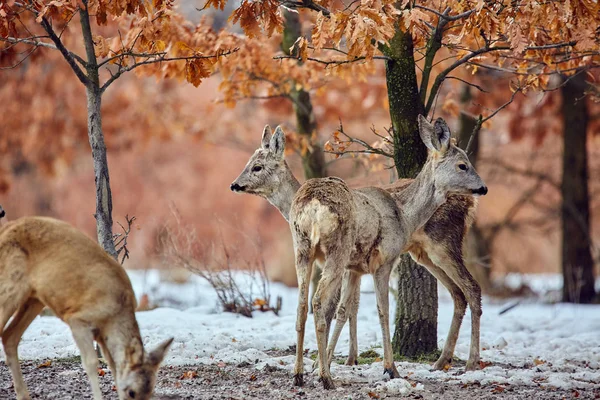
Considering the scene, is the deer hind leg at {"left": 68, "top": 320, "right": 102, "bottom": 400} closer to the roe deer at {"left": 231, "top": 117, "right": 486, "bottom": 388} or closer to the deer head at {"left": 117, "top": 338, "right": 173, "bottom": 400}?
the deer head at {"left": 117, "top": 338, "right": 173, "bottom": 400}

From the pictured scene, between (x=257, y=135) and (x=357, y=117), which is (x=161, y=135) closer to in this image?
(x=257, y=135)

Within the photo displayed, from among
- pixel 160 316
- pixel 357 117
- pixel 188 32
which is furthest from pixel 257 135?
pixel 160 316

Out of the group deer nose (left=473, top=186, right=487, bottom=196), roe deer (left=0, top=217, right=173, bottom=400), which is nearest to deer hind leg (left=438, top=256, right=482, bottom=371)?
deer nose (left=473, top=186, right=487, bottom=196)

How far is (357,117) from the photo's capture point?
19.5 metres

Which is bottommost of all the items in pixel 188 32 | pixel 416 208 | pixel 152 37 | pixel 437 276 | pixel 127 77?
pixel 437 276

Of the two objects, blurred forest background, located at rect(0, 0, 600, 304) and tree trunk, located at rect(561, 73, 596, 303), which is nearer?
tree trunk, located at rect(561, 73, 596, 303)

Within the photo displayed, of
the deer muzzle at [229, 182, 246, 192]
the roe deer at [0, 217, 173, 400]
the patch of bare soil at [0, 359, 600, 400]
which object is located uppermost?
the deer muzzle at [229, 182, 246, 192]

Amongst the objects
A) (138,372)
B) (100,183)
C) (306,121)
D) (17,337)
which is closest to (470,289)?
(100,183)

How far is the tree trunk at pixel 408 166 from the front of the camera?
872 cm

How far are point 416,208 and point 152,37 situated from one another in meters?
3.11

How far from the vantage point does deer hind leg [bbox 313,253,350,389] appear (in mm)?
6953

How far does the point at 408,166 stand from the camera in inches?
352

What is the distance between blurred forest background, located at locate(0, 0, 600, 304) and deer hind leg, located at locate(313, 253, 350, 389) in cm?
836

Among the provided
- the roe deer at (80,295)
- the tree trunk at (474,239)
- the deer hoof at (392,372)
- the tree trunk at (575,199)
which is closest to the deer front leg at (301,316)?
the deer hoof at (392,372)
